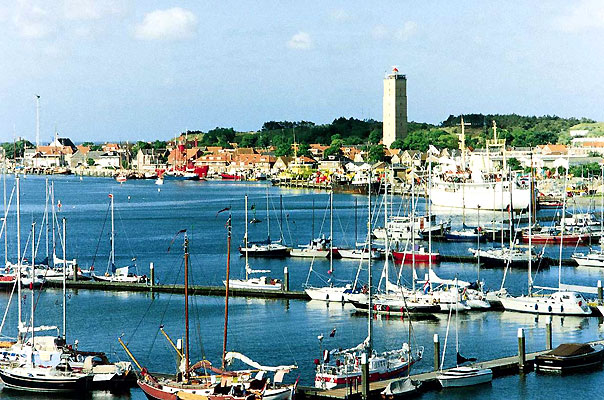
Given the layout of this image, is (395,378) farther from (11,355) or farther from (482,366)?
(11,355)

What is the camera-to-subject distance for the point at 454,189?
7494 centimetres

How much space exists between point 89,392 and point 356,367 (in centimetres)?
540

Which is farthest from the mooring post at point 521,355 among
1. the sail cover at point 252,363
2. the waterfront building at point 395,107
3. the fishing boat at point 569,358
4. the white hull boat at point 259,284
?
the waterfront building at point 395,107

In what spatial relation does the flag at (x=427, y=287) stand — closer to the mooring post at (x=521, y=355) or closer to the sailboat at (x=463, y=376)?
the mooring post at (x=521, y=355)

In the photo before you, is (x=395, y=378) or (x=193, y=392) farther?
(x=395, y=378)

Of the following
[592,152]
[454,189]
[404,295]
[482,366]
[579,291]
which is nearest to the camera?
[482,366]

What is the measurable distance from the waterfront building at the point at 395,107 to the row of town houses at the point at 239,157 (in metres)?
4.36

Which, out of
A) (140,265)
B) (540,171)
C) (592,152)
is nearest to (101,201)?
(540,171)

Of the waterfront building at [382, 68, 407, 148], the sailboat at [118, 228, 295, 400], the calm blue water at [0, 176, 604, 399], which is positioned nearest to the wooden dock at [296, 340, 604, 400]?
the calm blue water at [0, 176, 604, 399]

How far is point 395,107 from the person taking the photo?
136875 millimetres

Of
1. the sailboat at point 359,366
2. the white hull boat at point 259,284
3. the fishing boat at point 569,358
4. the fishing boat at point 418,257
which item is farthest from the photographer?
the fishing boat at point 418,257

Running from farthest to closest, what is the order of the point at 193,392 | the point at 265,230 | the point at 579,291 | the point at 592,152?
the point at 592,152
the point at 265,230
the point at 579,291
the point at 193,392

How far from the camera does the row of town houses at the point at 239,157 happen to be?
111m

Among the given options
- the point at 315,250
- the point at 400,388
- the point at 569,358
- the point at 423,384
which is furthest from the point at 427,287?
the point at 315,250
